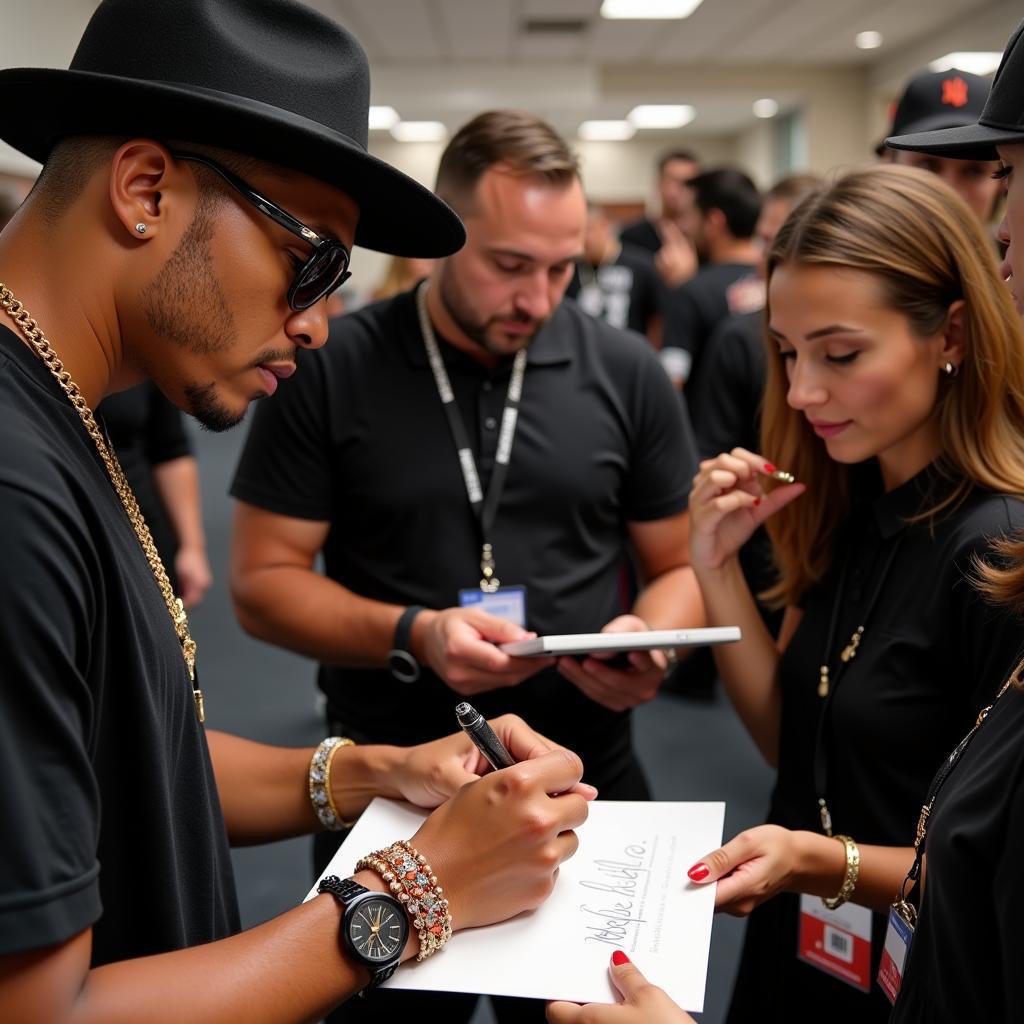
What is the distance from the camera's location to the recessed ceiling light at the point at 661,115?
13.1m

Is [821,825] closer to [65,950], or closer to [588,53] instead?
[65,950]

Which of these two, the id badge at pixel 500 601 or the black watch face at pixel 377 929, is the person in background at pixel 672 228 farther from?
the black watch face at pixel 377 929

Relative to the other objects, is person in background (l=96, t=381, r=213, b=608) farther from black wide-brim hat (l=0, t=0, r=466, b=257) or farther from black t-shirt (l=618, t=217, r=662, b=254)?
black t-shirt (l=618, t=217, r=662, b=254)

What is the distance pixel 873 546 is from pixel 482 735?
28.0 inches

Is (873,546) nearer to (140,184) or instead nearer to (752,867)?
(752,867)

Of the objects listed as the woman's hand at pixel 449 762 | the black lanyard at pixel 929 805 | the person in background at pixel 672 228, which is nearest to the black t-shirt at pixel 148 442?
the woman's hand at pixel 449 762

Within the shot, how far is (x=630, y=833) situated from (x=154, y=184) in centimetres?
86

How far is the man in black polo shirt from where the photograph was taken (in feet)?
5.79

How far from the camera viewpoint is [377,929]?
2.96 feet

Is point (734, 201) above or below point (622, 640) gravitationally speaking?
above

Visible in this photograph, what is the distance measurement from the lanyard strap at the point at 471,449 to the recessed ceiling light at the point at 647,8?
26.7 ft

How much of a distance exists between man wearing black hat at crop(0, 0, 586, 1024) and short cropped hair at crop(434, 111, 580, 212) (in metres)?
0.77

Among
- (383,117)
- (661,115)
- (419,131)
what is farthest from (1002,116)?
(419,131)

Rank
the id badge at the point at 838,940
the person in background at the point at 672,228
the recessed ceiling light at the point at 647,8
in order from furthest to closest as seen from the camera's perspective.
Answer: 1. the recessed ceiling light at the point at 647,8
2. the person in background at the point at 672,228
3. the id badge at the point at 838,940
